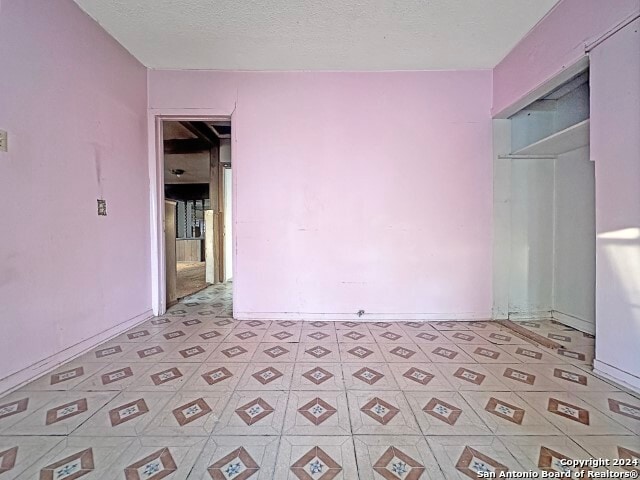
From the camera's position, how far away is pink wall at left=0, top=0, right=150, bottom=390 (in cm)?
171

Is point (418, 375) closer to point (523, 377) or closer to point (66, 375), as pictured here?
point (523, 377)

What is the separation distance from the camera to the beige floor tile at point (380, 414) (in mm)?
1336

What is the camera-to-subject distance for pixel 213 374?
73.2 inches

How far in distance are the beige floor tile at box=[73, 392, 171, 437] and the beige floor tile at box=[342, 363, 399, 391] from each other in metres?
1.03

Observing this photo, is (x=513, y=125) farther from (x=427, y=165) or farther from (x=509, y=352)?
(x=509, y=352)

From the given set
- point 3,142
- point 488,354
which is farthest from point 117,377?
point 488,354

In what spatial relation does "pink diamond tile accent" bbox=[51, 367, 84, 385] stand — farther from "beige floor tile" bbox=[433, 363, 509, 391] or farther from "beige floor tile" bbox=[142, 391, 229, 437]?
"beige floor tile" bbox=[433, 363, 509, 391]

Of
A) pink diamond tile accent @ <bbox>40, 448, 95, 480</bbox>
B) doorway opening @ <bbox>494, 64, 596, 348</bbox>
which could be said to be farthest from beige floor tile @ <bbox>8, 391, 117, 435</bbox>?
doorway opening @ <bbox>494, 64, 596, 348</bbox>

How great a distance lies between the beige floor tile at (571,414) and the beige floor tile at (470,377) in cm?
14

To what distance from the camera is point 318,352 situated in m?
2.22

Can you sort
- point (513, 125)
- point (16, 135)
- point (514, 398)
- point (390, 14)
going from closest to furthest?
point (514, 398) → point (16, 135) → point (390, 14) → point (513, 125)

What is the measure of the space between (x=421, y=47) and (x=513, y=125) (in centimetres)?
125

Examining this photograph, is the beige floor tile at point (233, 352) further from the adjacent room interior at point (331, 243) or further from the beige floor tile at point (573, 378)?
the beige floor tile at point (573, 378)

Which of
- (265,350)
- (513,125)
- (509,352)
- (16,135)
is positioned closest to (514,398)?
(509,352)
